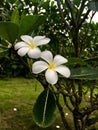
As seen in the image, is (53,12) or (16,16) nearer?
(16,16)

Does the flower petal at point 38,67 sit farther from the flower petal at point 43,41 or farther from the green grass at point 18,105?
the green grass at point 18,105

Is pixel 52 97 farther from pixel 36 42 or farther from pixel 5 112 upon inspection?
pixel 5 112

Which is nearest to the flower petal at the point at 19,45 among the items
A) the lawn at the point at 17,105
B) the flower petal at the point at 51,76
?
the flower petal at the point at 51,76

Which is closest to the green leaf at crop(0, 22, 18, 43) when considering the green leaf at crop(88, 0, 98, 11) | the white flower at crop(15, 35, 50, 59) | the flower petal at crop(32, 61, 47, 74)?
the white flower at crop(15, 35, 50, 59)

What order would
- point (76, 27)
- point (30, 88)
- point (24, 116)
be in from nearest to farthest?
point (76, 27) < point (24, 116) < point (30, 88)

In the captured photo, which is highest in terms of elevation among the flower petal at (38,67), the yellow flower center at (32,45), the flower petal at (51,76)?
the yellow flower center at (32,45)

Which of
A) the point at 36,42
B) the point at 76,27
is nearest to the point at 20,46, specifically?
the point at 36,42

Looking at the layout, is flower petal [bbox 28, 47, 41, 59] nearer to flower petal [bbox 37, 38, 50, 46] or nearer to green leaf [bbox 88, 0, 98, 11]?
flower petal [bbox 37, 38, 50, 46]

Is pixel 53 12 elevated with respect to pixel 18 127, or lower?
elevated
